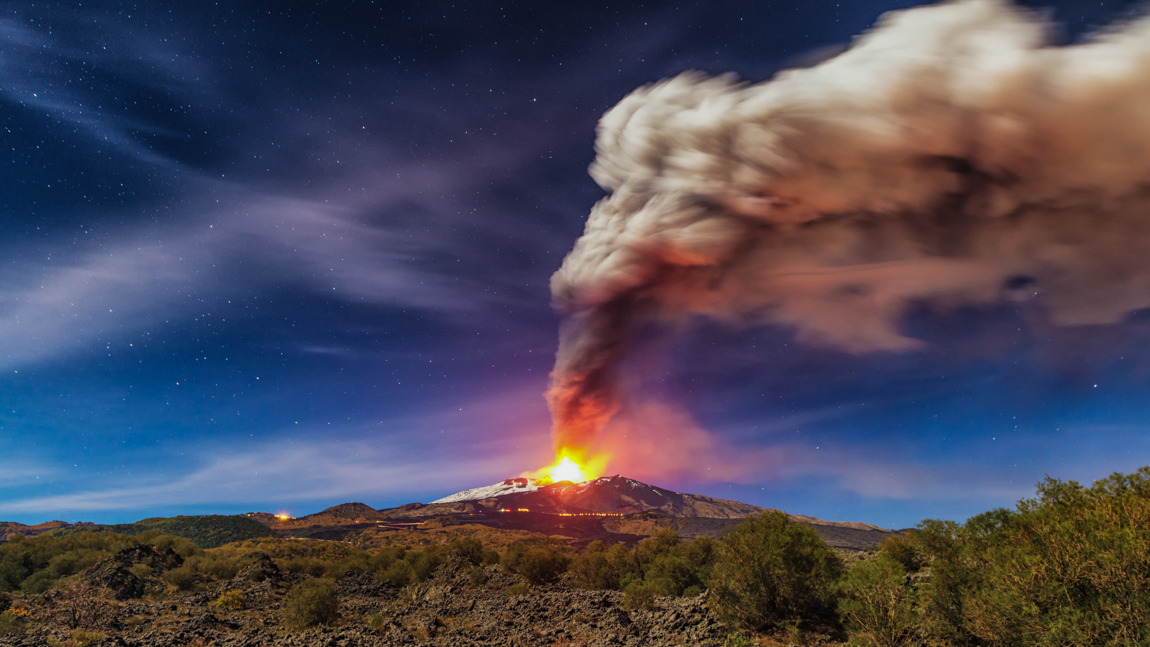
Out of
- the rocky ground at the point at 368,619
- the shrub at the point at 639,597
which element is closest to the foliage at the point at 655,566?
the shrub at the point at 639,597

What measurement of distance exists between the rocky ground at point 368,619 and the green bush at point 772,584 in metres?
2.62

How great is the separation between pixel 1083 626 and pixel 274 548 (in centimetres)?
12998

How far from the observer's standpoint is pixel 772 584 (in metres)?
30.7

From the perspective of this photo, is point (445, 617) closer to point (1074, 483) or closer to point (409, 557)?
point (1074, 483)

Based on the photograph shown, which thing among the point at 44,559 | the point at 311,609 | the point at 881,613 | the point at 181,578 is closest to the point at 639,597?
the point at 881,613

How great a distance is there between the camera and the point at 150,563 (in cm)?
7306

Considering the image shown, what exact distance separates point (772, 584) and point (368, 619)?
32.0 metres

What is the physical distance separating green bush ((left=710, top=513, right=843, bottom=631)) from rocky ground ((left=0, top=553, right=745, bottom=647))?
2.62 metres

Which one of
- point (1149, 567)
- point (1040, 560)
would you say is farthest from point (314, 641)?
point (1149, 567)

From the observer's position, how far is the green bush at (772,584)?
30.6m

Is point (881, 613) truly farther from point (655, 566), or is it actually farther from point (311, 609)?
point (311, 609)

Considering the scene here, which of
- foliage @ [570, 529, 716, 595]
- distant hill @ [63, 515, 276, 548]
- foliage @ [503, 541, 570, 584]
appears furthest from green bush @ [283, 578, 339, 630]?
distant hill @ [63, 515, 276, 548]

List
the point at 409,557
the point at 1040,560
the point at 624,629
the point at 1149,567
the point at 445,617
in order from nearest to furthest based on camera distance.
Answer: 1. the point at 1149,567
2. the point at 1040,560
3. the point at 624,629
4. the point at 445,617
5. the point at 409,557

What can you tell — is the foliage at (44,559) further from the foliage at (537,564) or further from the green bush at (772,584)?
the green bush at (772,584)
